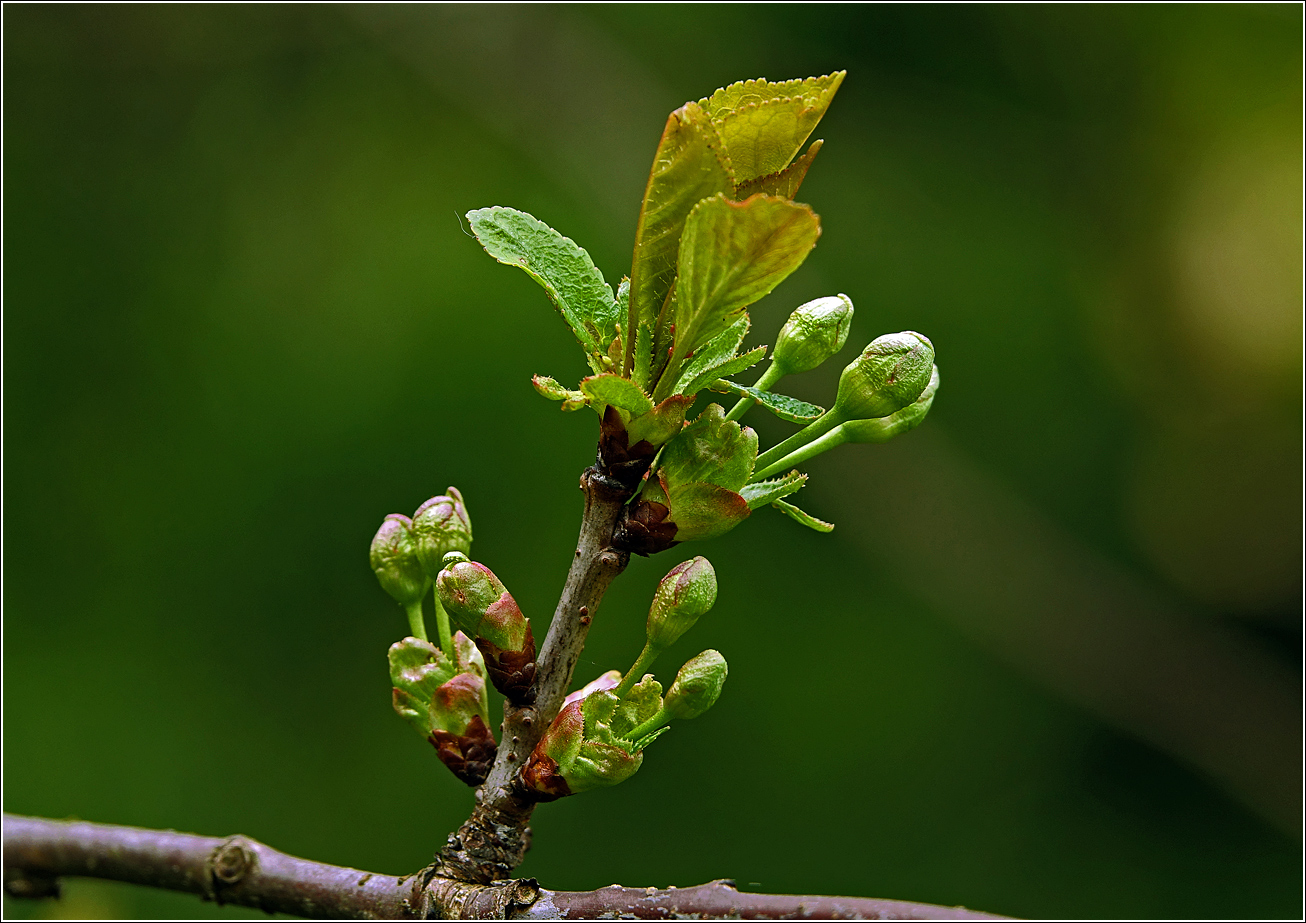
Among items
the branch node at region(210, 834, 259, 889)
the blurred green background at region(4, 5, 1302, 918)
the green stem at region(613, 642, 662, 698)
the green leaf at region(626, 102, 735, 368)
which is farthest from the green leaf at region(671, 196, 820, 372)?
the blurred green background at region(4, 5, 1302, 918)

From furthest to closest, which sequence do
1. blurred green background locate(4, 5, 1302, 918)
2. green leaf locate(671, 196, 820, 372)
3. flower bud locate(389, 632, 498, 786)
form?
blurred green background locate(4, 5, 1302, 918) → flower bud locate(389, 632, 498, 786) → green leaf locate(671, 196, 820, 372)

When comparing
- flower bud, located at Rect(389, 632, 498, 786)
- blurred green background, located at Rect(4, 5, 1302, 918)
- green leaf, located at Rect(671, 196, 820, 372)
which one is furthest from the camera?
blurred green background, located at Rect(4, 5, 1302, 918)

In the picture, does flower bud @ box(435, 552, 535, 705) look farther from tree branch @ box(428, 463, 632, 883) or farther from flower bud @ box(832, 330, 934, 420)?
flower bud @ box(832, 330, 934, 420)

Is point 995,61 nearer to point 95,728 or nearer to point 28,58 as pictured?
point 28,58

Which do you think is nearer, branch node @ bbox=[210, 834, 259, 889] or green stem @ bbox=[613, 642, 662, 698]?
green stem @ bbox=[613, 642, 662, 698]

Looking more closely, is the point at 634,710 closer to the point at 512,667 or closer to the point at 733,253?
the point at 512,667

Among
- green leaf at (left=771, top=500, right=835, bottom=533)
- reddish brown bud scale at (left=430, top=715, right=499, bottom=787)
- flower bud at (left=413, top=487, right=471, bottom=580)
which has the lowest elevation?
Answer: reddish brown bud scale at (left=430, top=715, right=499, bottom=787)

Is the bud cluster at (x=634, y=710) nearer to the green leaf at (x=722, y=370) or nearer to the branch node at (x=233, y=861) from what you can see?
the green leaf at (x=722, y=370)

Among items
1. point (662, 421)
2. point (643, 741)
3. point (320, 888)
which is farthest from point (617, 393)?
point (320, 888)
